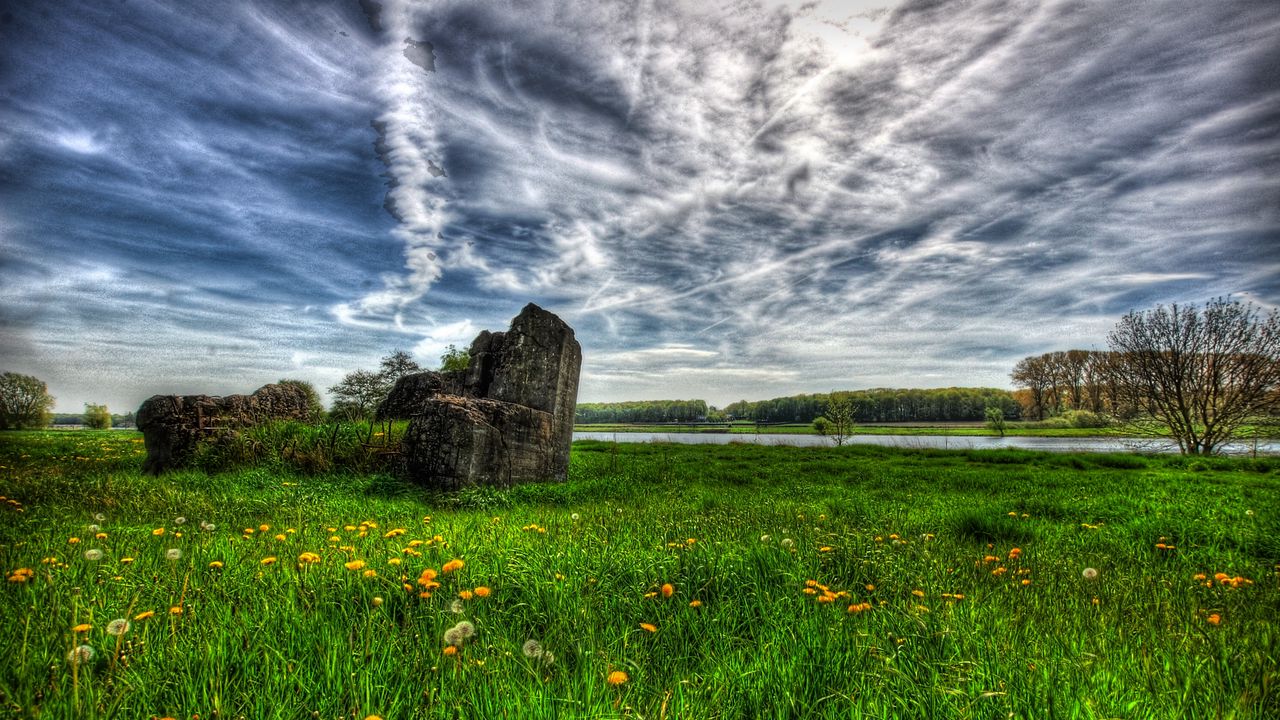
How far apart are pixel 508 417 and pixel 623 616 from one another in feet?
23.2

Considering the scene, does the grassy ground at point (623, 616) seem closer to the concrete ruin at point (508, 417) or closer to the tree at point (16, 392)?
the tree at point (16, 392)

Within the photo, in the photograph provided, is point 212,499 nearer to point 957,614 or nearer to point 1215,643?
point 957,614

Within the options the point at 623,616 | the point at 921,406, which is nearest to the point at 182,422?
the point at 623,616

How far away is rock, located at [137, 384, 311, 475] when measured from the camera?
33.7 feet


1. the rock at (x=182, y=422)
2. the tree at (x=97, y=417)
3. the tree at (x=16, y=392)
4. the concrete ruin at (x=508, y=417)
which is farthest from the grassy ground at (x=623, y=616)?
the tree at (x=97, y=417)

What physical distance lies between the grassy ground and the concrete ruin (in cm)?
217

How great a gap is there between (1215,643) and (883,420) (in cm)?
11532

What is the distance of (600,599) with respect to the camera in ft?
11.1

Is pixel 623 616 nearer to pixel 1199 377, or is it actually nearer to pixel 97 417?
pixel 1199 377

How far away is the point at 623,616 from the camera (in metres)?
3.34

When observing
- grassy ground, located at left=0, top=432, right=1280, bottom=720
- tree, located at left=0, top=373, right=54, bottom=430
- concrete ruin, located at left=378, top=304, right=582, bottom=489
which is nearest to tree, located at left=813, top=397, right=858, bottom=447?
concrete ruin, located at left=378, top=304, right=582, bottom=489

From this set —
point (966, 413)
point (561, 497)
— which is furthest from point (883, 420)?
point (561, 497)

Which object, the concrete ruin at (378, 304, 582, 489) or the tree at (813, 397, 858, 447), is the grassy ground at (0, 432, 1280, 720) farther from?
the tree at (813, 397, 858, 447)

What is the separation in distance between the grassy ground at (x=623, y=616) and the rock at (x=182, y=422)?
3408mm
